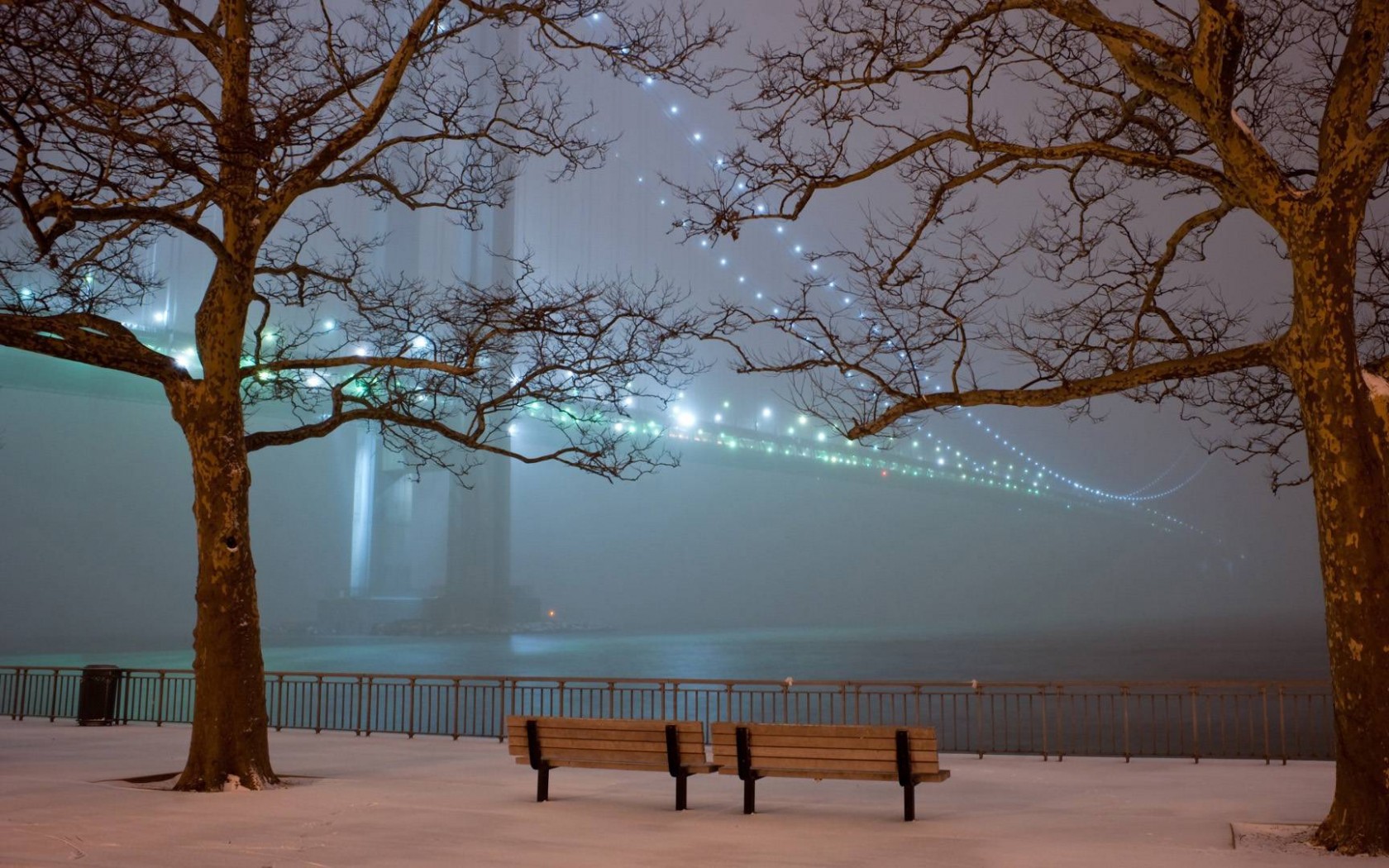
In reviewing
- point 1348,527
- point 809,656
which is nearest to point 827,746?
point 1348,527

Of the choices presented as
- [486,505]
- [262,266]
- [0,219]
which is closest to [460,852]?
[262,266]

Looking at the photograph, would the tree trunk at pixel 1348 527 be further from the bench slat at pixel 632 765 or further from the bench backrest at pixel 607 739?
the bench backrest at pixel 607 739

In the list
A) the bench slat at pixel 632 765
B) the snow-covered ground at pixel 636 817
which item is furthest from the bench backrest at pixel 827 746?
the snow-covered ground at pixel 636 817

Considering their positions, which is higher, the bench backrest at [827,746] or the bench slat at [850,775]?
the bench backrest at [827,746]

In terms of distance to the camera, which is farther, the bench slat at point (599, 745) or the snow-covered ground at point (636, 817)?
the bench slat at point (599, 745)

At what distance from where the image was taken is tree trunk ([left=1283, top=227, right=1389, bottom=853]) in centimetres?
621

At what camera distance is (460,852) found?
620 centimetres

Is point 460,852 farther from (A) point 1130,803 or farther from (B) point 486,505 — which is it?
(B) point 486,505

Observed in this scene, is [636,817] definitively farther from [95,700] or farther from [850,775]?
[95,700]

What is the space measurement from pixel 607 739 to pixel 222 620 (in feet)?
10.0

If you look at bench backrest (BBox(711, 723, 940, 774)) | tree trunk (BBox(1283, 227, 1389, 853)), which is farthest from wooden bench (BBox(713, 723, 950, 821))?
tree trunk (BBox(1283, 227, 1389, 853))

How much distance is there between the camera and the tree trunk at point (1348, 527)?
621 cm

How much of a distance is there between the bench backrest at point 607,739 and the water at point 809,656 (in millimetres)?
30354

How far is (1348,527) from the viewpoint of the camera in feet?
20.9
